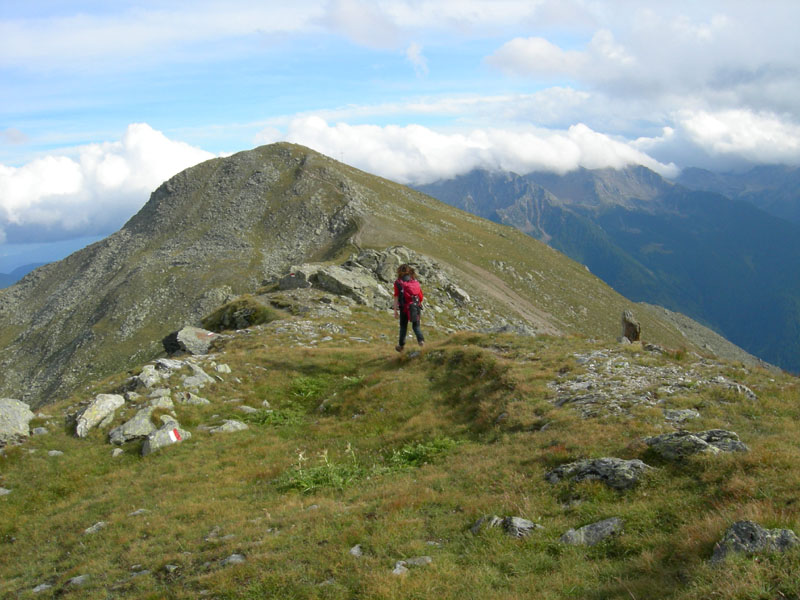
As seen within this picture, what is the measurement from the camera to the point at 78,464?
16922mm

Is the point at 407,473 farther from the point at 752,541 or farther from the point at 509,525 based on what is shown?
the point at 752,541

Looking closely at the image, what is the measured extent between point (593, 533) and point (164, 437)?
623 inches

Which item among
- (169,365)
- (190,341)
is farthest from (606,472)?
(190,341)

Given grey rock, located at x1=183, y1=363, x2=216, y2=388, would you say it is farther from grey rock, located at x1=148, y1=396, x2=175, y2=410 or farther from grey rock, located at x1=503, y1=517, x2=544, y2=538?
grey rock, located at x1=503, y1=517, x2=544, y2=538

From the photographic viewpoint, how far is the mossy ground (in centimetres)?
723

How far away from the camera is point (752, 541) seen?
6.21 meters

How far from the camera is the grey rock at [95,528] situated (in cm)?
1238

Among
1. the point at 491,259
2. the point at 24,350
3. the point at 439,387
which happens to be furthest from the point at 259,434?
the point at 24,350

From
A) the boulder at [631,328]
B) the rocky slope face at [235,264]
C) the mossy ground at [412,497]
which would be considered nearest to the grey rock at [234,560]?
the mossy ground at [412,497]

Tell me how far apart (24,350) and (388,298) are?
105m

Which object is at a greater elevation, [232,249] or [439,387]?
[232,249]

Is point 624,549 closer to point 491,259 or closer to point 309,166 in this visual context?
point 491,259

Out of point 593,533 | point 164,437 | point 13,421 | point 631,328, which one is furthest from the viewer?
point 631,328

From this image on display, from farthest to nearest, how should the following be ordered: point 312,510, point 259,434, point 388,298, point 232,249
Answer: point 232,249, point 388,298, point 259,434, point 312,510
